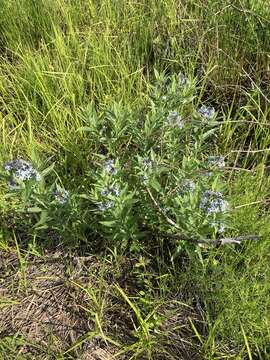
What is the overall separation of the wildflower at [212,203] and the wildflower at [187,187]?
0.08 metres

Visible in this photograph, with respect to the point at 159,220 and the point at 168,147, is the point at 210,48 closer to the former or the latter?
the point at 168,147

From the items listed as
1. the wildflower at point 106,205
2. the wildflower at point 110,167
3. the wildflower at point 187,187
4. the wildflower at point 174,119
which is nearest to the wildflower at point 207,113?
the wildflower at point 174,119

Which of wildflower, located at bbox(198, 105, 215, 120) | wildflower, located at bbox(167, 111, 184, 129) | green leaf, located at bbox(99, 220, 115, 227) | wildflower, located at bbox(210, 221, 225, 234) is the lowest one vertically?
wildflower, located at bbox(210, 221, 225, 234)

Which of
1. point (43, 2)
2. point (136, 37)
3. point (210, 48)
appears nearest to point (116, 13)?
point (136, 37)

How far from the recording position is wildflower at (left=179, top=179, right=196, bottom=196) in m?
1.87

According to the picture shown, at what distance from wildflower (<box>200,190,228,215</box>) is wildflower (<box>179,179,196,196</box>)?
82mm

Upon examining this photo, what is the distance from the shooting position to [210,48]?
2.71 metres

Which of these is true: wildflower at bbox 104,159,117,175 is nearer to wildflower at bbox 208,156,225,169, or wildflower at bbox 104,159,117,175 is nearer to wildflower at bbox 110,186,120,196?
wildflower at bbox 110,186,120,196

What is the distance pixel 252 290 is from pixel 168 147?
0.71 meters

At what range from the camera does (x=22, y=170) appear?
1.79m

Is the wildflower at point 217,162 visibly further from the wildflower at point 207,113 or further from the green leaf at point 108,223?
the green leaf at point 108,223

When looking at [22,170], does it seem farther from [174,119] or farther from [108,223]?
[174,119]

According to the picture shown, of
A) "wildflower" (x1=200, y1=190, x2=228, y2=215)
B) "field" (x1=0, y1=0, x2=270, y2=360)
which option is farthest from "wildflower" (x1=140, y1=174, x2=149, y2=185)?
"wildflower" (x1=200, y1=190, x2=228, y2=215)

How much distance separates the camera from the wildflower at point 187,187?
1.87 m
